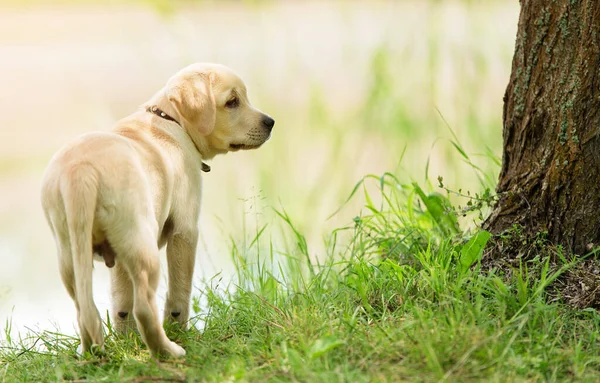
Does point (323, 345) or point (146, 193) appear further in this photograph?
point (146, 193)

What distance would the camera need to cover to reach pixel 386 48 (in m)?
5.41

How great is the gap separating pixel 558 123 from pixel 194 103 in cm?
158

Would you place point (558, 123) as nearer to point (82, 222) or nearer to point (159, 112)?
point (159, 112)

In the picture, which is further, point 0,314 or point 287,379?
point 0,314

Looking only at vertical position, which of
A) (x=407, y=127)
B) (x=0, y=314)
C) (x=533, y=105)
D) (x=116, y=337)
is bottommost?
(x=0, y=314)

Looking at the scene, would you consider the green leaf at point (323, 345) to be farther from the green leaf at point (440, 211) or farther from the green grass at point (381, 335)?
the green leaf at point (440, 211)

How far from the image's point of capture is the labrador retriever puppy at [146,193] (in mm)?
2623

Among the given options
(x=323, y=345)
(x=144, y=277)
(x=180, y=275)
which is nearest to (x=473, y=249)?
(x=323, y=345)

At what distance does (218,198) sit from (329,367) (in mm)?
2849

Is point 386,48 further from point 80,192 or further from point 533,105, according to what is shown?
point 80,192

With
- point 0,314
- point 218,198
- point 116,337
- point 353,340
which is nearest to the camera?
point 353,340

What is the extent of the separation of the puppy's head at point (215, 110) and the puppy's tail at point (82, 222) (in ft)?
2.59

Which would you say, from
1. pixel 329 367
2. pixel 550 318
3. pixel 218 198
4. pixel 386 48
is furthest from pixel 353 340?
pixel 386 48

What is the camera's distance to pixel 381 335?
2.65 metres
